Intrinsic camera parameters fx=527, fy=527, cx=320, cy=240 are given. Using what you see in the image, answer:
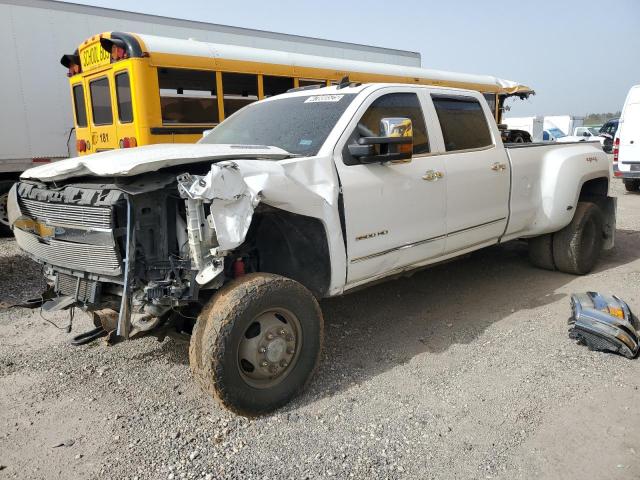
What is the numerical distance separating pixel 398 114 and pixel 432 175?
54 cm

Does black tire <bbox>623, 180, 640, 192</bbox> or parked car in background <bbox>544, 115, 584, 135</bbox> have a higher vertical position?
parked car in background <bbox>544, 115, 584, 135</bbox>

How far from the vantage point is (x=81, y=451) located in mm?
2793

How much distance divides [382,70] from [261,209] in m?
7.16

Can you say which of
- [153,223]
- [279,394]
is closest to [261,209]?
[153,223]

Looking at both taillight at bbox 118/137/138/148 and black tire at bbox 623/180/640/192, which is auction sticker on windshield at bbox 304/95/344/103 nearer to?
taillight at bbox 118/137/138/148

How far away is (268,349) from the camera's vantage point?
10.2 feet

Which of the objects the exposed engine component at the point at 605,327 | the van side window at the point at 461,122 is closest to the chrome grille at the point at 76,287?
the van side window at the point at 461,122

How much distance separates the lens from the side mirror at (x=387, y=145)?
349 cm

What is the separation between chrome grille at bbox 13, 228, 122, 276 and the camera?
2920 millimetres

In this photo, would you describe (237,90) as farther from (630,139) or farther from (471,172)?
(630,139)

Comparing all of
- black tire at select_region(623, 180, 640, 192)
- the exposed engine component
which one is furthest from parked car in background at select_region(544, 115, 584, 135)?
the exposed engine component

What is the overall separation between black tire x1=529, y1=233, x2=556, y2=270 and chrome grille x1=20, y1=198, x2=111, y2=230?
475 centimetres

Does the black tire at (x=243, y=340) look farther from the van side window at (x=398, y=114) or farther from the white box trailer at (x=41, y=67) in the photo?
the white box trailer at (x=41, y=67)

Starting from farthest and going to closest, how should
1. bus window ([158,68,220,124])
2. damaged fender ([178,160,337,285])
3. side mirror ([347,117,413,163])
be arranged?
bus window ([158,68,220,124])
side mirror ([347,117,413,163])
damaged fender ([178,160,337,285])
